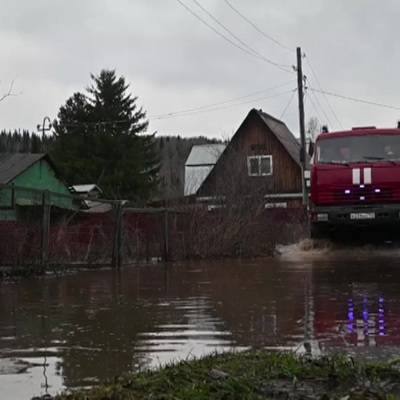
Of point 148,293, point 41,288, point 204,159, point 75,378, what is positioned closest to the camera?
point 75,378

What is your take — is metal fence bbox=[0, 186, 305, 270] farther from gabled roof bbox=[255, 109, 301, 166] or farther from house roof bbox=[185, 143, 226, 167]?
house roof bbox=[185, 143, 226, 167]

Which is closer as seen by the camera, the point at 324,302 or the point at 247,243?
the point at 324,302

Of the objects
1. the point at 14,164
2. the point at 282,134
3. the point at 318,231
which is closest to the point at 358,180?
the point at 318,231

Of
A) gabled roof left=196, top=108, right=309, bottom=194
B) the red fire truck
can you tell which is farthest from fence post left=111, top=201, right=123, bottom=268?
gabled roof left=196, top=108, right=309, bottom=194

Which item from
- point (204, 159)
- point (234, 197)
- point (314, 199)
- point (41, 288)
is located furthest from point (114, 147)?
point (41, 288)

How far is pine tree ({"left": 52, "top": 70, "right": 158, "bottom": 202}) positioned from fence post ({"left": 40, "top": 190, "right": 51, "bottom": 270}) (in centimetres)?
3705

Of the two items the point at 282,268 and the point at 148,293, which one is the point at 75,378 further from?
the point at 282,268

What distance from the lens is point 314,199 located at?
594 inches

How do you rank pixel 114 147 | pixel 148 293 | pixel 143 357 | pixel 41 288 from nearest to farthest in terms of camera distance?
1. pixel 143 357
2. pixel 148 293
3. pixel 41 288
4. pixel 114 147

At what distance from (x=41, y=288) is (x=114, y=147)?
4274 centimetres

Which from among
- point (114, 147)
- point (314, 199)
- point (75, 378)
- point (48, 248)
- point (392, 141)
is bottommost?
point (75, 378)

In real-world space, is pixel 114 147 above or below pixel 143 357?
above

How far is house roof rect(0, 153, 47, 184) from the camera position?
40656 millimetres

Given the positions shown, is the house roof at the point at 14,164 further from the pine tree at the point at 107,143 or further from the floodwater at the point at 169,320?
the floodwater at the point at 169,320
